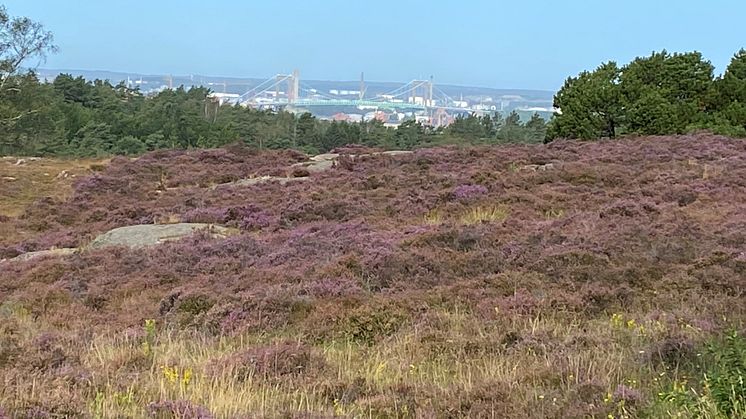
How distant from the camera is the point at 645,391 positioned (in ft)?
13.7

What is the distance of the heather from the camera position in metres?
4.25

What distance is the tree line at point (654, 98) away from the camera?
29.9 meters

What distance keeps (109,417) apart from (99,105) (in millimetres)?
61389

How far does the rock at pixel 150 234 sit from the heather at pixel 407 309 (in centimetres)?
63

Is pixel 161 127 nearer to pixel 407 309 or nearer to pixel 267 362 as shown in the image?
pixel 407 309

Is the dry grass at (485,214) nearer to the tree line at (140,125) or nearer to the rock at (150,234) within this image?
the rock at (150,234)

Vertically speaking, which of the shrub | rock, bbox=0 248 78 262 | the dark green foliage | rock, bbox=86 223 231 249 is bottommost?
rock, bbox=0 248 78 262

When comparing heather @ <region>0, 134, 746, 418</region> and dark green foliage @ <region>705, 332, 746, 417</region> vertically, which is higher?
dark green foliage @ <region>705, 332, 746, 417</region>

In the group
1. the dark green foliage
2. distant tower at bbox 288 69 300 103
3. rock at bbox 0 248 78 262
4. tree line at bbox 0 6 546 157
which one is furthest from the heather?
distant tower at bbox 288 69 300 103

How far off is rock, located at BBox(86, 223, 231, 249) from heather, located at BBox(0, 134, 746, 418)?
0.63 meters

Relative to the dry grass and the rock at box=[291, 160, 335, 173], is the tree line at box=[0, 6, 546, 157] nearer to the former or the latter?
the rock at box=[291, 160, 335, 173]

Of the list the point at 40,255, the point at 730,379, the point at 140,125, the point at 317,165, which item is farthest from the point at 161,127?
the point at 730,379

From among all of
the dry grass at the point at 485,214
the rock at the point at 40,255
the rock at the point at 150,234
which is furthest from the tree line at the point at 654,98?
the rock at the point at 40,255

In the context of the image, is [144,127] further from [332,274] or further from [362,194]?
[332,274]
